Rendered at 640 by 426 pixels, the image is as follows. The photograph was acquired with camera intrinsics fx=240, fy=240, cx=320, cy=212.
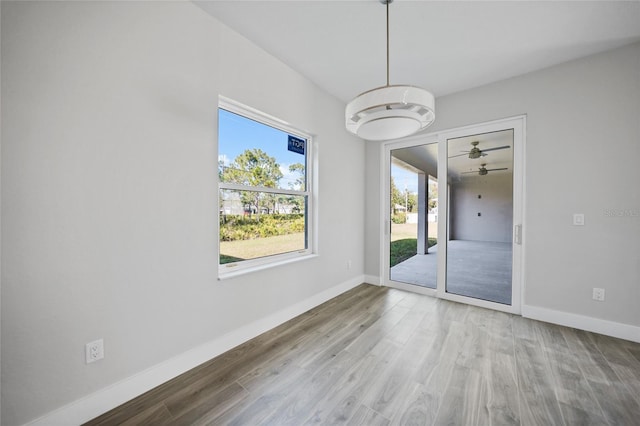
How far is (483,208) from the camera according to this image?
344 cm

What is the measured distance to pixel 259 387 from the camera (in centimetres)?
171

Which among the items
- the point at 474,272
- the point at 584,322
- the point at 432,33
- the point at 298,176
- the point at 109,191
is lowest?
the point at 584,322

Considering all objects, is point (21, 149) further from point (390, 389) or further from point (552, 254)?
point (552, 254)

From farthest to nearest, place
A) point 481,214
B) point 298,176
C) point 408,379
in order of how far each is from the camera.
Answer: point 481,214 < point 298,176 < point 408,379

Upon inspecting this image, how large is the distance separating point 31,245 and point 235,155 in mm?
1477

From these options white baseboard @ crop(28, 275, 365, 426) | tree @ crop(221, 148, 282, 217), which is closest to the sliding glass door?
tree @ crop(221, 148, 282, 217)

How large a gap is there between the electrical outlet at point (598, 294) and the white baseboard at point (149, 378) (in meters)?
3.20

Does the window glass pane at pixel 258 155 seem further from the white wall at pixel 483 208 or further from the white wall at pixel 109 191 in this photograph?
the white wall at pixel 483 208

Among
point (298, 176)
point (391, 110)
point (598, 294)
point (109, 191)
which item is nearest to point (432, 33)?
point (391, 110)

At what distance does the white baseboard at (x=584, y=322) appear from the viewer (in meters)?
2.31

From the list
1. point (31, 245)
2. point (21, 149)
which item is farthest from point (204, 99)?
point (31, 245)

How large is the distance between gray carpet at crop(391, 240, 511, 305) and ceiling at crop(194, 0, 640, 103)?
7.19 ft

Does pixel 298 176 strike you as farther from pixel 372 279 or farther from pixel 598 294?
pixel 598 294

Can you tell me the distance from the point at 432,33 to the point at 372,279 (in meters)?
3.35
